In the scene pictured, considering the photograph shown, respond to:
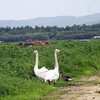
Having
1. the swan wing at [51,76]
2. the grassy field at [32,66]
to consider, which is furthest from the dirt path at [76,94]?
the swan wing at [51,76]

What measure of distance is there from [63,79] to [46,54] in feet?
17.9

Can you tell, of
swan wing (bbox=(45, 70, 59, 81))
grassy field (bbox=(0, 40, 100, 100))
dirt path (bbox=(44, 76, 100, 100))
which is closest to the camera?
dirt path (bbox=(44, 76, 100, 100))

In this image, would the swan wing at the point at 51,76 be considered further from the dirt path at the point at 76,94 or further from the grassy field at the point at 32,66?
the dirt path at the point at 76,94

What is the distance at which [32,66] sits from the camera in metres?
17.0

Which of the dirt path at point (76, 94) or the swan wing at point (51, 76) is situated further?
the swan wing at point (51, 76)

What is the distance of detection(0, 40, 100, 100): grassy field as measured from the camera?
12152 millimetres

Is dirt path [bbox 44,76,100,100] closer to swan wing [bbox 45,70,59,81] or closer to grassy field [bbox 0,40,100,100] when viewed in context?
grassy field [bbox 0,40,100,100]

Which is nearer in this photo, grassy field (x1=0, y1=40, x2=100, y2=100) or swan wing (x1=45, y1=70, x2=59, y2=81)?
grassy field (x1=0, y1=40, x2=100, y2=100)

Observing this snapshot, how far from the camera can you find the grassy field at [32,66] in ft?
39.9

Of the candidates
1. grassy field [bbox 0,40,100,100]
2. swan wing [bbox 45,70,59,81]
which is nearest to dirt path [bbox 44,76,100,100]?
grassy field [bbox 0,40,100,100]

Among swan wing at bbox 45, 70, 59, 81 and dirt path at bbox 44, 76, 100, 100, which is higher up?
swan wing at bbox 45, 70, 59, 81

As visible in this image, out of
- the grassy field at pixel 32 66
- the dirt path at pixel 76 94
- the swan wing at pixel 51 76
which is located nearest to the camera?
the dirt path at pixel 76 94

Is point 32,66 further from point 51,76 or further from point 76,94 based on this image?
point 76,94

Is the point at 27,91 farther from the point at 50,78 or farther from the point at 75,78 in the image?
the point at 75,78
